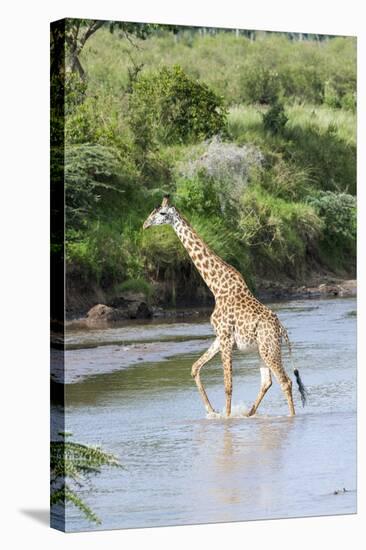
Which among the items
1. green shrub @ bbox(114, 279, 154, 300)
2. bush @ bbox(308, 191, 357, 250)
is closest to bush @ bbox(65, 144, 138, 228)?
green shrub @ bbox(114, 279, 154, 300)

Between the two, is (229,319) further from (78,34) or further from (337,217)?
(78,34)

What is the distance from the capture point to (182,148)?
15.4m

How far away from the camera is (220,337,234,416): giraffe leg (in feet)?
49.5

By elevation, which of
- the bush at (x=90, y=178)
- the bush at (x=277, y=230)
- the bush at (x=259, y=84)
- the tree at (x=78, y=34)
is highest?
the tree at (x=78, y=34)

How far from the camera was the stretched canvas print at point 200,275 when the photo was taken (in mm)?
14273

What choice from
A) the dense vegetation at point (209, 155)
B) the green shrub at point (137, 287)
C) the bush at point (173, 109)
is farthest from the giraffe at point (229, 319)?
the bush at point (173, 109)

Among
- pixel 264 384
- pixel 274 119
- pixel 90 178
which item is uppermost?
pixel 274 119

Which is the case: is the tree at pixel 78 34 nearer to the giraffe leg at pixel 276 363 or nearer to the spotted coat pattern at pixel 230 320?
the spotted coat pattern at pixel 230 320

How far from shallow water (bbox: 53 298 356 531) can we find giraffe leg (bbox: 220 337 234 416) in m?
0.06

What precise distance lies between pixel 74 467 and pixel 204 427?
4.74 ft

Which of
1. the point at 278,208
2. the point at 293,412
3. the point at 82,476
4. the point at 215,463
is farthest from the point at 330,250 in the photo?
the point at 82,476

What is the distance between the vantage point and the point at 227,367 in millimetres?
15094

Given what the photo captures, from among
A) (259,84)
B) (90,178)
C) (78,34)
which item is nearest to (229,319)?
(90,178)

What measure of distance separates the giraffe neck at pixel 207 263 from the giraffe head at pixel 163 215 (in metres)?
0.09
